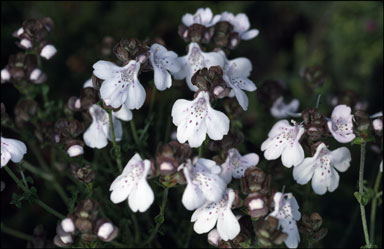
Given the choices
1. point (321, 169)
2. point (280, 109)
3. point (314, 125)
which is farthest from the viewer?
point (280, 109)

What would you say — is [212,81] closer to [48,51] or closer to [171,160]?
[171,160]

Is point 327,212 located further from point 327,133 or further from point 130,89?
point 130,89

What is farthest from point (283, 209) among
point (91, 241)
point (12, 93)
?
point (12, 93)

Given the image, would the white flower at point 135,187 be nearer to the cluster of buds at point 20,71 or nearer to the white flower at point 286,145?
the white flower at point 286,145

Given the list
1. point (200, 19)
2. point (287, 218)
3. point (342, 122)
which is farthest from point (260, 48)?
point (287, 218)

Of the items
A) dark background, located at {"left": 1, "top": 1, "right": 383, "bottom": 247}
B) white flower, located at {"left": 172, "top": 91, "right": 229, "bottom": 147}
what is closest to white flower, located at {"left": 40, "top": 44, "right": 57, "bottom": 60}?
white flower, located at {"left": 172, "top": 91, "right": 229, "bottom": 147}
